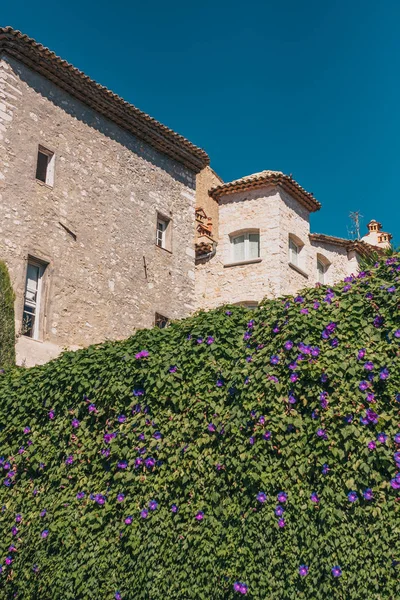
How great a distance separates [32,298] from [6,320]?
2.01 metres

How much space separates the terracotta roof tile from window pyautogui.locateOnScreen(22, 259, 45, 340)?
35.3ft

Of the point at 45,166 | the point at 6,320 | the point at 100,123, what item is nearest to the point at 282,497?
the point at 6,320

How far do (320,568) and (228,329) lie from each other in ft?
8.24

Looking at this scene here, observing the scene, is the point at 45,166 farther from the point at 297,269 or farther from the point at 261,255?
the point at 297,269

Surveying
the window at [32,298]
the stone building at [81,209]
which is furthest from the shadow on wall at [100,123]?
the window at [32,298]

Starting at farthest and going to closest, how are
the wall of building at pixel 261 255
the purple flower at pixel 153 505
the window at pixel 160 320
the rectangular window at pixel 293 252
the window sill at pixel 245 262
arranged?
the rectangular window at pixel 293 252 < the window sill at pixel 245 262 < the wall of building at pixel 261 255 < the window at pixel 160 320 < the purple flower at pixel 153 505

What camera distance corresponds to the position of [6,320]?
11633 mm

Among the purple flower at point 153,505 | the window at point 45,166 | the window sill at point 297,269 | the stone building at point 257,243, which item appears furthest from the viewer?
the window sill at point 297,269

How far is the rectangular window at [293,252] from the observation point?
909 inches

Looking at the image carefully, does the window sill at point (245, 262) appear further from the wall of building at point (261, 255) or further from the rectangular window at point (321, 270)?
the rectangular window at point (321, 270)

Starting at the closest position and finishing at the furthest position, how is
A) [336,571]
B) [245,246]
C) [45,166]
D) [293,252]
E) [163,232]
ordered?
[336,571]
[45,166]
[163,232]
[245,246]
[293,252]

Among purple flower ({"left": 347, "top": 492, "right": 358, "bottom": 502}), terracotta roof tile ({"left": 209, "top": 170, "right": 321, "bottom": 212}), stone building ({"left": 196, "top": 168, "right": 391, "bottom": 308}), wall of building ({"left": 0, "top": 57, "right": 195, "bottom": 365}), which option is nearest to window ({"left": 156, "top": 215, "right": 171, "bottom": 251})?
wall of building ({"left": 0, "top": 57, "right": 195, "bottom": 365})

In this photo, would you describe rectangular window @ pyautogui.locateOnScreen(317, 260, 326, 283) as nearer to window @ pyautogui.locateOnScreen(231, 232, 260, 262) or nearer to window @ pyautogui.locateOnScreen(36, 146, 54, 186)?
window @ pyautogui.locateOnScreen(231, 232, 260, 262)

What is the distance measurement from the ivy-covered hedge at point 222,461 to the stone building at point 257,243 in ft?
46.9
